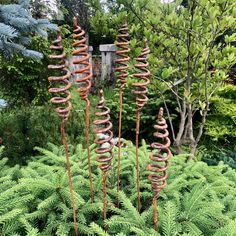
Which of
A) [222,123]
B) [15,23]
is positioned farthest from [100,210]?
[222,123]

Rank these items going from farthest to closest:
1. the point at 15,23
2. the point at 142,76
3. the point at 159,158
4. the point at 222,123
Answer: the point at 222,123 < the point at 15,23 < the point at 142,76 < the point at 159,158

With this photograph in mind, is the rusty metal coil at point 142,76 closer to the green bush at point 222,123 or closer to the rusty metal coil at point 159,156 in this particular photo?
the rusty metal coil at point 159,156

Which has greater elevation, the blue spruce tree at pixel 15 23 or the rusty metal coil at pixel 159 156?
the blue spruce tree at pixel 15 23

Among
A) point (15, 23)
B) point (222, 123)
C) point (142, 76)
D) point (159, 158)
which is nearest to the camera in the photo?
point (159, 158)

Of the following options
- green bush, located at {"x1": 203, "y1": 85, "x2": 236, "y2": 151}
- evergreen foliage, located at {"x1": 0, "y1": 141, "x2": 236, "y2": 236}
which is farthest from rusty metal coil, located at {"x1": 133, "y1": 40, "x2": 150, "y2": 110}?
green bush, located at {"x1": 203, "y1": 85, "x2": 236, "y2": 151}

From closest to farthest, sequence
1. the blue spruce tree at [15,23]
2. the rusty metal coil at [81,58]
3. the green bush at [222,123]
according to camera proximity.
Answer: the rusty metal coil at [81,58], the blue spruce tree at [15,23], the green bush at [222,123]

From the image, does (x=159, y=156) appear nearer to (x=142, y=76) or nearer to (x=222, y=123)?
(x=142, y=76)

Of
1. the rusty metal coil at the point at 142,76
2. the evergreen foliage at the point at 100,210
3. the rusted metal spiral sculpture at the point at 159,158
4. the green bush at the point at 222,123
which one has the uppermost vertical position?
the rusty metal coil at the point at 142,76

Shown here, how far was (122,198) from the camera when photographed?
1.94 meters

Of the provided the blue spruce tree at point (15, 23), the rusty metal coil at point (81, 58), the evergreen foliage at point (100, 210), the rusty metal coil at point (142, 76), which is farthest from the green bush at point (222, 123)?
the rusty metal coil at point (81, 58)

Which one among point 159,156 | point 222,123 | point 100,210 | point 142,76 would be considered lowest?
point 222,123

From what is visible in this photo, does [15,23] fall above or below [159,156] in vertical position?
above

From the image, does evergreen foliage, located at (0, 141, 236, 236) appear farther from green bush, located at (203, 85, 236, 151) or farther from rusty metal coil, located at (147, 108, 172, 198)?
green bush, located at (203, 85, 236, 151)

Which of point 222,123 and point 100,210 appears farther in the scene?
point 222,123
